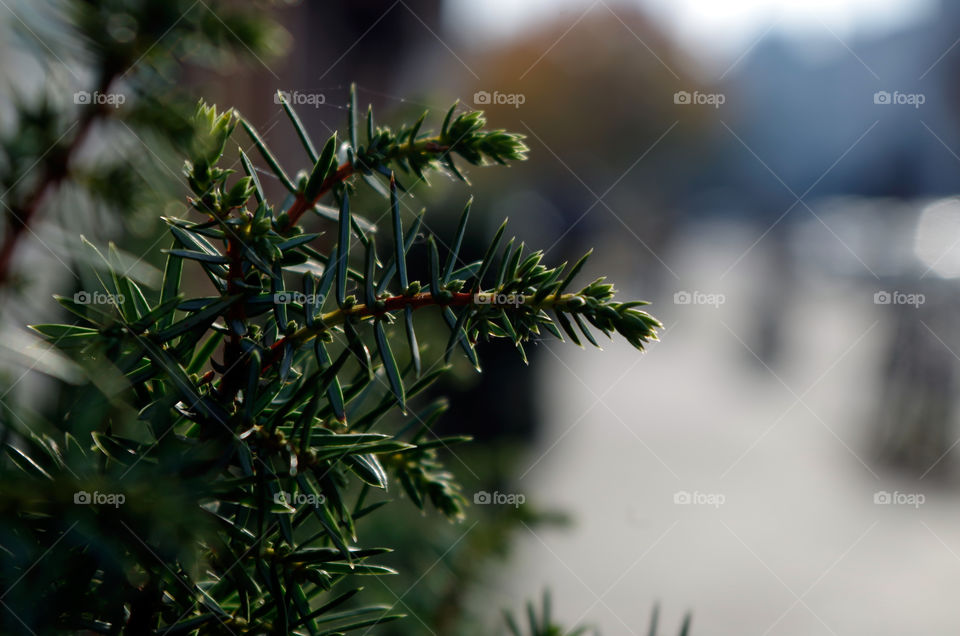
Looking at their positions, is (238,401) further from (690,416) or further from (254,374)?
(690,416)

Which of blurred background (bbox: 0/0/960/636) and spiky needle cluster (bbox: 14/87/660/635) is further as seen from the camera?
blurred background (bbox: 0/0/960/636)

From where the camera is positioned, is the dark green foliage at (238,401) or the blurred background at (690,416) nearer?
the dark green foliage at (238,401)

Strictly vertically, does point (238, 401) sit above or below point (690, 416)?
below

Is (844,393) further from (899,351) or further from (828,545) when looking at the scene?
(828,545)

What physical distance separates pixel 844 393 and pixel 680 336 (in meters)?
2.40

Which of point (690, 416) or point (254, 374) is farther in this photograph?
point (690, 416)

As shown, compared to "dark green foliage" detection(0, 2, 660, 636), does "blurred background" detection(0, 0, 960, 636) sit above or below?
above

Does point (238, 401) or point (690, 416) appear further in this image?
point (690, 416)

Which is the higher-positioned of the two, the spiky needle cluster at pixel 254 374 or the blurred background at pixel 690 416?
the blurred background at pixel 690 416

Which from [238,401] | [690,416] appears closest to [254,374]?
[238,401]

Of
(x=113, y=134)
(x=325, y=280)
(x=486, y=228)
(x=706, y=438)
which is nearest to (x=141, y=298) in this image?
(x=325, y=280)

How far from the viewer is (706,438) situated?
4766 millimetres

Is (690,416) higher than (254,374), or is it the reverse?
(690,416)

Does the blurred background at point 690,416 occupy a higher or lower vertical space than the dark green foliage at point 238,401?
higher
